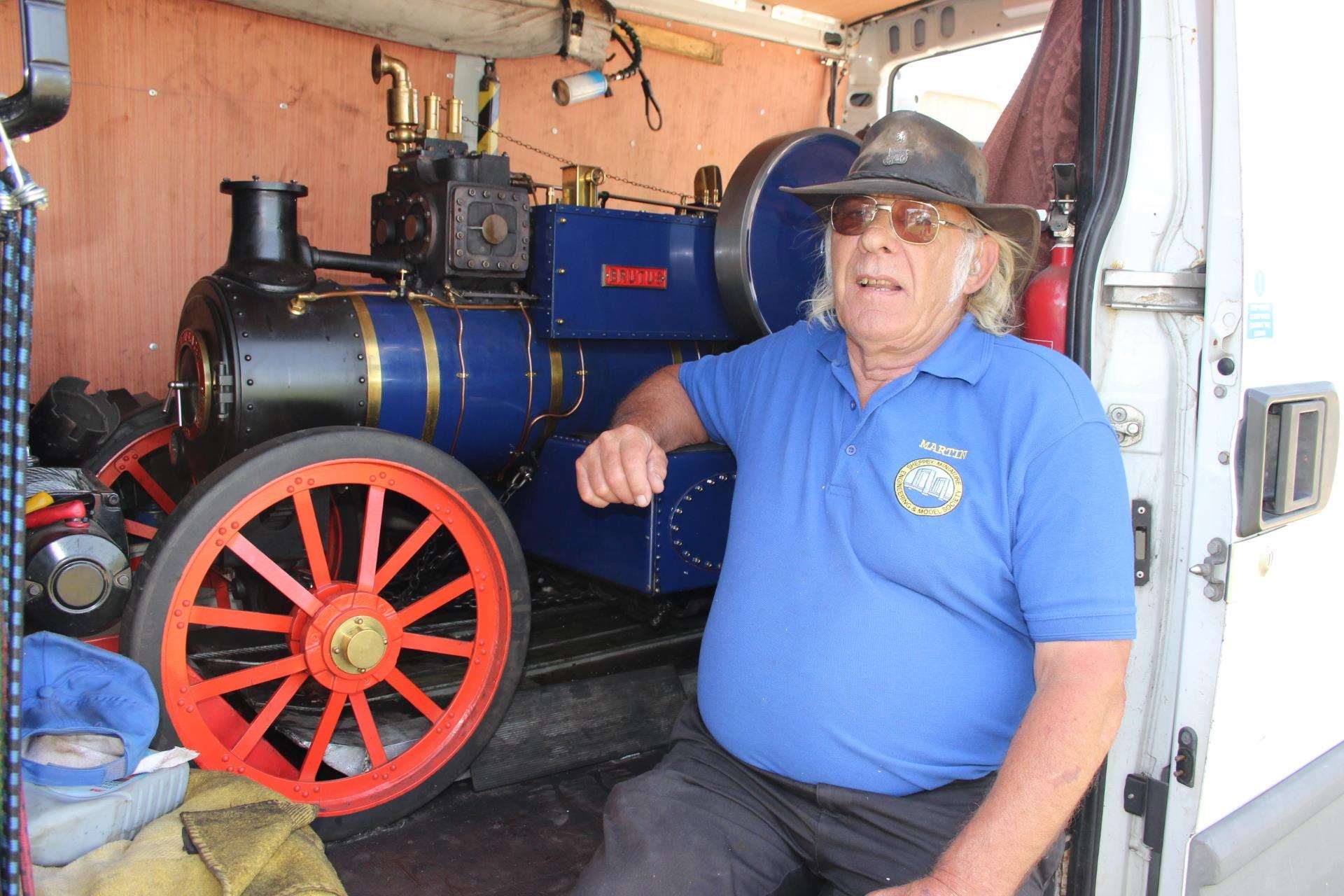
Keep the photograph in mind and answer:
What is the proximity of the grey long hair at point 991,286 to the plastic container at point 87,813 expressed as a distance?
1.52 m

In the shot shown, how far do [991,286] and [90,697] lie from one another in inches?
73.9

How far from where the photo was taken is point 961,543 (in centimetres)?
164

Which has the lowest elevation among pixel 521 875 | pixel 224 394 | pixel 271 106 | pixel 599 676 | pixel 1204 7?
pixel 521 875

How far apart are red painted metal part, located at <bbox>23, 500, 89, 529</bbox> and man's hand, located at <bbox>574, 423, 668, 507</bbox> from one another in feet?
4.67

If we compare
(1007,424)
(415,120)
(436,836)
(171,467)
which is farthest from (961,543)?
(171,467)

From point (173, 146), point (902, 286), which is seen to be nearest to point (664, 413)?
point (902, 286)

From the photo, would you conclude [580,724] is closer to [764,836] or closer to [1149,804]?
[764,836]

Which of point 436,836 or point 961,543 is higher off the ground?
point 961,543

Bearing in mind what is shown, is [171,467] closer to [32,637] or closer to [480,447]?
[480,447]

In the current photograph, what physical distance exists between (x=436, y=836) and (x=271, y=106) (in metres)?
2.91

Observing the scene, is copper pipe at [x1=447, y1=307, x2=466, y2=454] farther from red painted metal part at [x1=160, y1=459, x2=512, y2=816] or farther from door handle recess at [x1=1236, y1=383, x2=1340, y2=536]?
door handle recess at [x1=1236, y1=383, x2=1340, y2=536]

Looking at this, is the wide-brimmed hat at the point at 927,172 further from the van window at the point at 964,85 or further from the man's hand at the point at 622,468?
the van window at the point at 964,85

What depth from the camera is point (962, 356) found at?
177cm

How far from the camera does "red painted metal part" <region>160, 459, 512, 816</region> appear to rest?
238 centimetres
